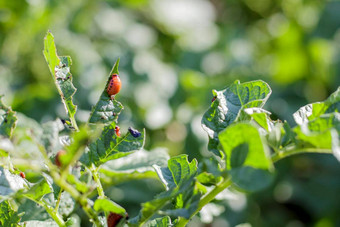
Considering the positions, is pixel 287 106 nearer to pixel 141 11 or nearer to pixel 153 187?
pixel 153 187

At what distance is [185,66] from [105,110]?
5.95 feet

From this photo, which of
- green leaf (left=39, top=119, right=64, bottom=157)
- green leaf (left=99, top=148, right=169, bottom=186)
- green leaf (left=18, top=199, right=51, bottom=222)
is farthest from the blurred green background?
green leaf (left=39, top=119, right=64, bottom=157)

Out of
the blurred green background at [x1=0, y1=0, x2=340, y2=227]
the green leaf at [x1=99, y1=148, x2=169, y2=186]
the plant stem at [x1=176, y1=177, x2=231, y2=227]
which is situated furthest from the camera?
the blurred green background at [x1=0, y1=0, x2=340, y2=227]

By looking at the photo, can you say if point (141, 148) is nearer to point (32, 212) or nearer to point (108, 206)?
point (108, 206)

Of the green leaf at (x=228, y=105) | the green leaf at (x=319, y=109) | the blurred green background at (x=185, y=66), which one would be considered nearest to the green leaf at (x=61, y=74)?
the green leaf at (x=228, y=105)

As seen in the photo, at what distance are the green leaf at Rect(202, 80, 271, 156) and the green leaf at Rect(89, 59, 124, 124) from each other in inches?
5.6

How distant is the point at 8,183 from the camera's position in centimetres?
73

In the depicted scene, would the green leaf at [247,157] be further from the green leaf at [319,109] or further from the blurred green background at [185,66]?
the blurred green background at [185,66]

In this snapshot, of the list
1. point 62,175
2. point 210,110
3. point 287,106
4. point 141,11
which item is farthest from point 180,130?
point 62,175

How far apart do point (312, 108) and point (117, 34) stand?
2.14 m

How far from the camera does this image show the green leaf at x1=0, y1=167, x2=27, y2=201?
2.36 feet

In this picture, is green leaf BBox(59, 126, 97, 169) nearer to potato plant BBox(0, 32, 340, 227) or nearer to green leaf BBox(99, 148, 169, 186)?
potato plant BBox(0, 32, 340, 227)

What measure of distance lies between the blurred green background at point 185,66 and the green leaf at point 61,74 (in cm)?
96

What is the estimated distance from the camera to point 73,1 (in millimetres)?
2693
